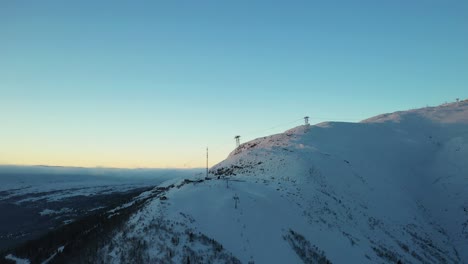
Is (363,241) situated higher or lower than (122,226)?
lower

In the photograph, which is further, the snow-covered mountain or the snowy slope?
the snowy slope

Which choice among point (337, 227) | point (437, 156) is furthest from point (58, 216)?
point (437, 156)

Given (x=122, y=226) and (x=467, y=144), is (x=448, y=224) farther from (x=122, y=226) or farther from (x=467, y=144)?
(x=122, y=226)

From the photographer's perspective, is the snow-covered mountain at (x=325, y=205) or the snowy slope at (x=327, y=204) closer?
the snow-covered mountain at (x=325, y=205)

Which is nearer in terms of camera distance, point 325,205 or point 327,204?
point 325,205
